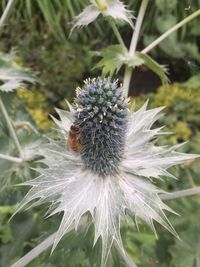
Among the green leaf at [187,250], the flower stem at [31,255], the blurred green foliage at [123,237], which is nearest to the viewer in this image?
the flower stem at [31,255]

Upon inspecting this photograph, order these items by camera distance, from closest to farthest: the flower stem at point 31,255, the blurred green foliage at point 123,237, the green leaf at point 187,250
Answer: the flower stem at point 31,255
the blurred green foliage at point 123,237
the green leaf at point 187,250

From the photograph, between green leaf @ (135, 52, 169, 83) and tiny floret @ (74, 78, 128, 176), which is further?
green leaf @ (135, 52, 169, 83)

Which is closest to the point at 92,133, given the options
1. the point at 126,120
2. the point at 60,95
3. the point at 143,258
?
the point at 126,120

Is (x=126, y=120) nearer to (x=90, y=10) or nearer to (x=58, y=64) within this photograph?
(x=90, y=10)

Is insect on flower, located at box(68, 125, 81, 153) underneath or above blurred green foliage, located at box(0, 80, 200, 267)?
above

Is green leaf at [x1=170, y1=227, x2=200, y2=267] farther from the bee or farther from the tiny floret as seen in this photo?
the bee

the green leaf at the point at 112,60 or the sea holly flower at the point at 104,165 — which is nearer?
the sea holly flower at the point at 104,165

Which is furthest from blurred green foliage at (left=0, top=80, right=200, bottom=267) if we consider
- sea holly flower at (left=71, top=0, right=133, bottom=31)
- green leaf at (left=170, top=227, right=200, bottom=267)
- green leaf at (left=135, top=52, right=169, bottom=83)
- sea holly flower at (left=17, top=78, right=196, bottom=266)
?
sea holly flower at (left=71, top=0, right=133, bottom=31)

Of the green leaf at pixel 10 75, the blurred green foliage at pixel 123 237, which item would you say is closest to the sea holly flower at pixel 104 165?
the blurred green foliage at pixel 123 237

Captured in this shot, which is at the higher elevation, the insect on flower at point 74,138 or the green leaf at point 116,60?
the green leaf at point 116,60

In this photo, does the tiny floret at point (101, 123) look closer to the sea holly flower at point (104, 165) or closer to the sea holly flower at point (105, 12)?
the sea holly flower at point (104, 165)
